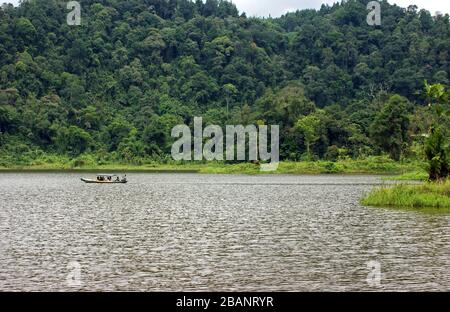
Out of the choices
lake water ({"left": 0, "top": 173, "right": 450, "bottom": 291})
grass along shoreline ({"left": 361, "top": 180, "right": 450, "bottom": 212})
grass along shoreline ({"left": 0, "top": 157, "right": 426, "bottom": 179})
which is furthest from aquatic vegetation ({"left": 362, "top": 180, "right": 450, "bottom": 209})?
grass along shoreline ({"left": 0, "top": 157, "right": 426, "bottom": 179})

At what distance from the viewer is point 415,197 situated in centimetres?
4297

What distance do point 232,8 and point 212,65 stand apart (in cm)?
3888

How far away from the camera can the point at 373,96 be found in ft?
471

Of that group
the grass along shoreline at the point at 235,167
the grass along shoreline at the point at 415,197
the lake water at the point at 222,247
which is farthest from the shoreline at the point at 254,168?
the lake water at the point at 222,247

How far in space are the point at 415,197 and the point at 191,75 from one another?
11592 centimetres

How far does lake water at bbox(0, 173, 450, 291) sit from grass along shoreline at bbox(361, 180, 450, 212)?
1749 millimetres

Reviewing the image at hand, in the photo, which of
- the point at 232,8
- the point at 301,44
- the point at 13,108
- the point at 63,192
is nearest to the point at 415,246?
the point at 63,192

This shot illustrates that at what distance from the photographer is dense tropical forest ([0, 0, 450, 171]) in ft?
390

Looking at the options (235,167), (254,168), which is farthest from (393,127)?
(235,167)

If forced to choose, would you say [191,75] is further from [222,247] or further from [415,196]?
[222,247]

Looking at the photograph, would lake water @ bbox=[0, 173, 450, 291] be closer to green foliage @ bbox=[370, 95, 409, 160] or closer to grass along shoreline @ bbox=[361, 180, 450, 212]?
grass along shoreline @ bbox=[361, 180, 450, 212]

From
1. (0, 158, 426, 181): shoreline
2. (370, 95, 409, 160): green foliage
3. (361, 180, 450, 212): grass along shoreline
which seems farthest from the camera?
(370, 95, 409, 160): green foliage

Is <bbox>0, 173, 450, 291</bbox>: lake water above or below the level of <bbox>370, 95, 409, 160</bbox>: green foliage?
below
